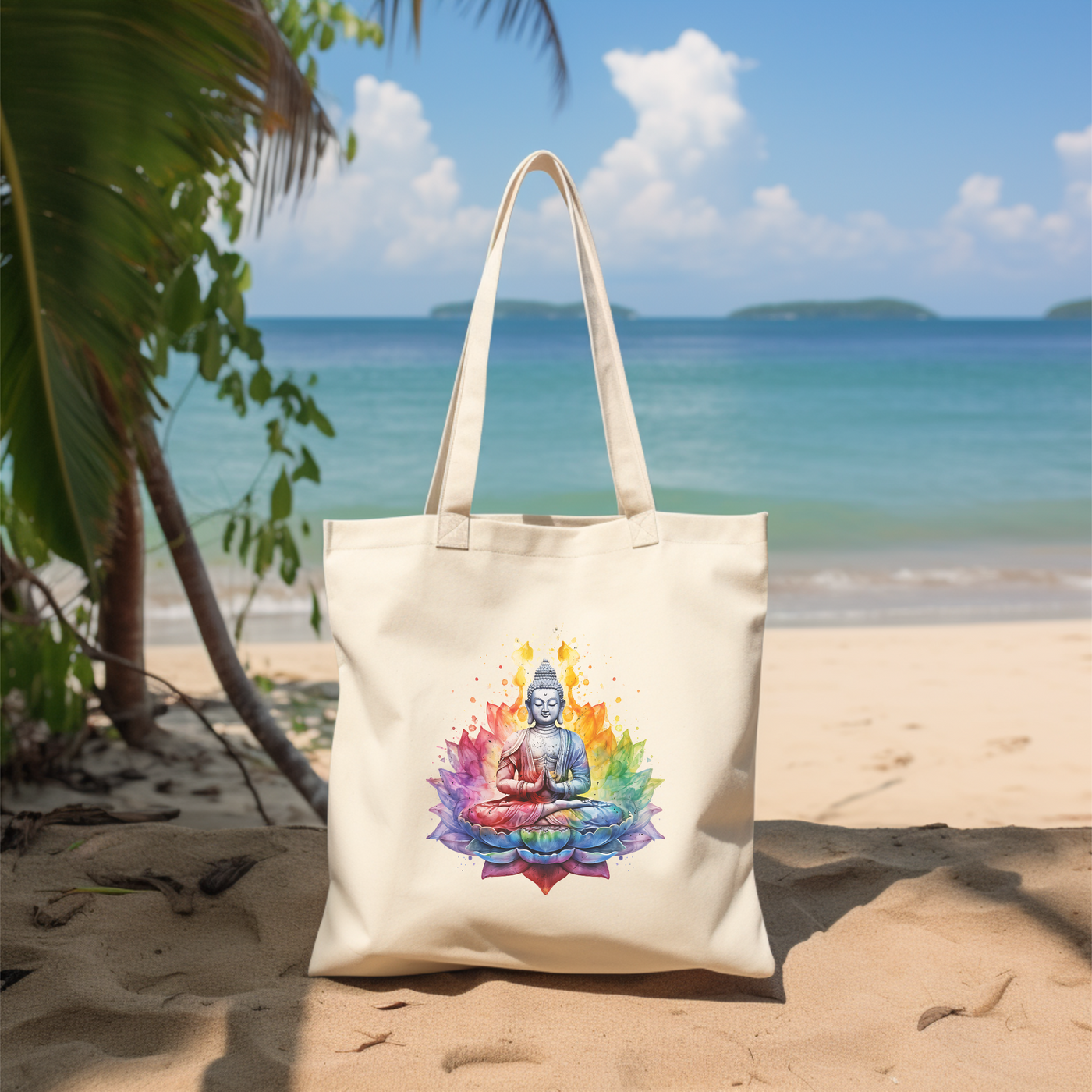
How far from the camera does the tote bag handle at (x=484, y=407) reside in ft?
4.36

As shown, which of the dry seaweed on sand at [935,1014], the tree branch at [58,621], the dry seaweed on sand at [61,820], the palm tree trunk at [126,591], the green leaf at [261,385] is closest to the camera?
the dry seaweed on sand at [935,1014]

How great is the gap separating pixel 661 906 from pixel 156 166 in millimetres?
1549

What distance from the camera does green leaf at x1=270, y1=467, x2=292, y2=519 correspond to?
2568 mm

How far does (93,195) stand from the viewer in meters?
1.65

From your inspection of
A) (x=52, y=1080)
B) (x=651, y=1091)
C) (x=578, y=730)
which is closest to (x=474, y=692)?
(x=578, y=730)

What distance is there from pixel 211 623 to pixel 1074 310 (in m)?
94.1

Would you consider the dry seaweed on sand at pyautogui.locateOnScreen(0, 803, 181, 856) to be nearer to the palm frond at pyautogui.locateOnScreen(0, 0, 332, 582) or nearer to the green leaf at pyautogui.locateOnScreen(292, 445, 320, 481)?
the palm frond at pyautogui.locateOnScreen(0, 0, 332, 582)

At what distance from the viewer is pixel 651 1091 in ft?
3.74

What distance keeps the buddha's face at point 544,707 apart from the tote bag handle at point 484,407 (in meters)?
0.24

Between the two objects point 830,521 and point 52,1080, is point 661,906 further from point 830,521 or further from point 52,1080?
point 830,521

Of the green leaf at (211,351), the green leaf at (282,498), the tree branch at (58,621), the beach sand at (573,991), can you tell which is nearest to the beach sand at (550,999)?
the beach sand at (573,991)

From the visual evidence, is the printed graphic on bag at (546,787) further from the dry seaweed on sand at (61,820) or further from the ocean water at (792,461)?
the ocean water at (792,461)

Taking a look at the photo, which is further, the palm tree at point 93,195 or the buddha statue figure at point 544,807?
the palm tree at point 93,195

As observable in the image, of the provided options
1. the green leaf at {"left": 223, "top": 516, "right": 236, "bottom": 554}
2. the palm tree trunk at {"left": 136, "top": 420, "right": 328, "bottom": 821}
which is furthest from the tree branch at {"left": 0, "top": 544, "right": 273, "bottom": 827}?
the green leaf at {"left": 223, "top": 516, "right": 236, "bottom": 554}
